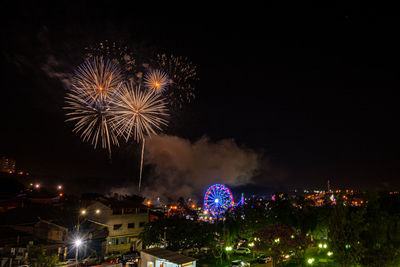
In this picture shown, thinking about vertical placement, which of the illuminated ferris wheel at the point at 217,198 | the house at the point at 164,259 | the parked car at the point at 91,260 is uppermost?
the illuminated ferris wheel at the point at 217,198

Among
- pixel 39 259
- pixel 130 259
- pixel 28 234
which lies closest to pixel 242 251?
pixel 130 259

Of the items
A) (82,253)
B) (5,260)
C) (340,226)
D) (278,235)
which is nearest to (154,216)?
(82,253)

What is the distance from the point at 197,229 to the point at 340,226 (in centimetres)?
1877

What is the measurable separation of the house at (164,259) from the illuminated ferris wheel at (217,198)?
37.8 m

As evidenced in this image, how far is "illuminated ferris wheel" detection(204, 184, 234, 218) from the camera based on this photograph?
2416 inches

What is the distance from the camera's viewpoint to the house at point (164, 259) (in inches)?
887

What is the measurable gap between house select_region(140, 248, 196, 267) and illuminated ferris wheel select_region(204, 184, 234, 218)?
3781cm

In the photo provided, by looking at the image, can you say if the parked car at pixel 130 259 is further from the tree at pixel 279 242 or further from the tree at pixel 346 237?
the tree at pixel 346 237

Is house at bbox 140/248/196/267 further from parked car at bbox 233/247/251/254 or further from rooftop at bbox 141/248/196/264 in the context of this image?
parked car at bbox 233/247/251/254

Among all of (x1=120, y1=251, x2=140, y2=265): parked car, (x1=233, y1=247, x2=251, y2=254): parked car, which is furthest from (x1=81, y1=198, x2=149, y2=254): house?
(x1=233, y1=247, x2=251, y2=254): parked car

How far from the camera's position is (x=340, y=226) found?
21188mm

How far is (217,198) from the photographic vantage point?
61.8 meters

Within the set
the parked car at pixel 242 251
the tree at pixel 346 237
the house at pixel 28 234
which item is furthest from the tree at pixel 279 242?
the house at pixel 28 234

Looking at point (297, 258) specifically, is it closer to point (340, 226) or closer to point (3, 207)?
point (340, 226)
